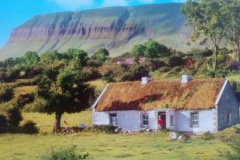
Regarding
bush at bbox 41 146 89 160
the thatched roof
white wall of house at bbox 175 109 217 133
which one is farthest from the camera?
the thatched roof

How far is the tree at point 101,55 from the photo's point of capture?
643cm

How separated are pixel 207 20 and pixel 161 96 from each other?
4.77ft

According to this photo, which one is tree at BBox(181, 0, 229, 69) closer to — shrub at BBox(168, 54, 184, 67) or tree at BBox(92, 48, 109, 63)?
shrub at BBox(168, 54, 184, 67)

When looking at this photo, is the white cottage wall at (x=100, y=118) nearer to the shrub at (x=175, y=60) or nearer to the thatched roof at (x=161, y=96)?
the thatched roof at (x=161, y=96)

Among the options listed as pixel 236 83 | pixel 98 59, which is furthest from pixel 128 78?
pixel 236 83

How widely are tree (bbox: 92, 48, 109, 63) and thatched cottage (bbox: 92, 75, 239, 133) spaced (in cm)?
59

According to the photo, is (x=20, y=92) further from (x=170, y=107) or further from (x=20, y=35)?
(x=170, y=107)

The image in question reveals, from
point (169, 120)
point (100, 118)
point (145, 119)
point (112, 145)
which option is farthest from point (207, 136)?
point (100, 118)

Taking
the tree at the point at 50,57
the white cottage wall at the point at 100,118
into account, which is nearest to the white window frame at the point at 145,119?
the white cottage wall at the point at 100,118

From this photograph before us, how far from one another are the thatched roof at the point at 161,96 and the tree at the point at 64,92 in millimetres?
224

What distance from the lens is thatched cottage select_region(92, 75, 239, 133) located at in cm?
714

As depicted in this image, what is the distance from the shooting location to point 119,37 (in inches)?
246

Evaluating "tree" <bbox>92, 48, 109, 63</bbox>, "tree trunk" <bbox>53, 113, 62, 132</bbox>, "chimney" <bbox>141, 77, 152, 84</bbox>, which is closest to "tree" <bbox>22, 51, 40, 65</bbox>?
"tree" <bbox>92, 48, 109, 63</bbox>

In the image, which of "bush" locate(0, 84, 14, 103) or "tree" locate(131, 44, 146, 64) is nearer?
"tree" locate(131, 44, 146, 64)
